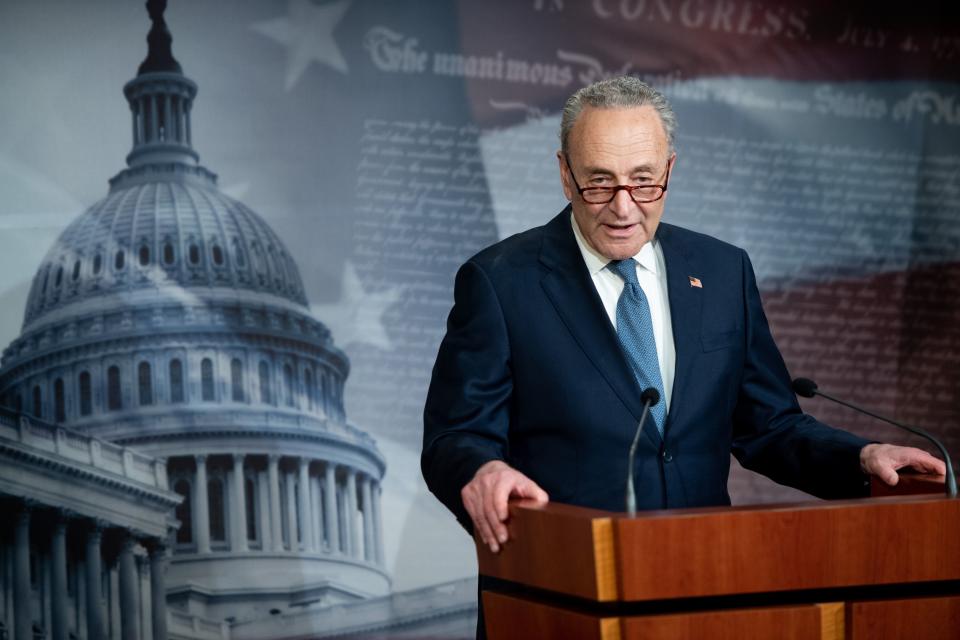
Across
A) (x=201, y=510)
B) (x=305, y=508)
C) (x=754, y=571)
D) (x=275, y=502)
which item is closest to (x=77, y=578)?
(x=201, y=510)

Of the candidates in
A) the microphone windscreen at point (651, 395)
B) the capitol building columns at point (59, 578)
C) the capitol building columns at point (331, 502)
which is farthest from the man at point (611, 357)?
the capitol building columns at point (59, 578)

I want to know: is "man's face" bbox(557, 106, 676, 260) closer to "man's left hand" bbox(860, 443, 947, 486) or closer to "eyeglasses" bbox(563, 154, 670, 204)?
"eyeglasses" bbox(563, 154, 670, 204)

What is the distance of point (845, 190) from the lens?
21.1 feet

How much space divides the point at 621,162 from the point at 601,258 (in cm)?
23

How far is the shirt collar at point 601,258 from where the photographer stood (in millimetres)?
2340

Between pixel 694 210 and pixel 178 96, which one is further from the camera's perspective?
pixel 694 210

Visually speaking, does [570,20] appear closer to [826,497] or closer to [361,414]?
[361,414]

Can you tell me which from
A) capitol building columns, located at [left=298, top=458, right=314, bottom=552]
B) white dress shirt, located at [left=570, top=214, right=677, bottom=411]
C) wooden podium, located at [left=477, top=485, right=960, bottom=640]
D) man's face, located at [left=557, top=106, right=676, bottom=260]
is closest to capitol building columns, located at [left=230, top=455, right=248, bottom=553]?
capitol building columns, located at [left=298, top=458, right=314, bottom=552]

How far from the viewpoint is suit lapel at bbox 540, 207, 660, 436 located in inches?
86.6

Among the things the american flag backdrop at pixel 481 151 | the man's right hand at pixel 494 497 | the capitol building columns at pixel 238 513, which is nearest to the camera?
the man's right hand at pixel 494 497

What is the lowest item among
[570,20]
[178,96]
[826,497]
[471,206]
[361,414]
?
[826,497]

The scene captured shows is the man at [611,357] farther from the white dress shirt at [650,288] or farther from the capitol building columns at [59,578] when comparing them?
the capitol building columns at [59,578]

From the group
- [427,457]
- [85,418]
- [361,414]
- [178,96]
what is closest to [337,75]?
[178,96]

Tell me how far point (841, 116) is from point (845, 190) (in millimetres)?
384
